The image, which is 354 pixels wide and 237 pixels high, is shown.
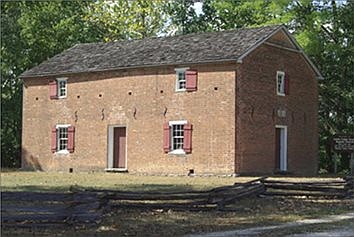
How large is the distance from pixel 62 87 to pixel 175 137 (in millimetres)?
7922

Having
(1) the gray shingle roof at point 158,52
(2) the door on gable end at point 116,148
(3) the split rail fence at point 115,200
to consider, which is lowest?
(3) the split rail fence at point 115,200

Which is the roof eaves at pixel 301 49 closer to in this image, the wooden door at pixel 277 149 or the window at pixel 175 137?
the wooden door at pixel 277 149

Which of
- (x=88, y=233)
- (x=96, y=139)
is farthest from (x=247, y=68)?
(x=88, y=233)

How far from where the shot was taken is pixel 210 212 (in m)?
16.4

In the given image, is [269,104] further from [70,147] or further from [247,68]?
[70,147]

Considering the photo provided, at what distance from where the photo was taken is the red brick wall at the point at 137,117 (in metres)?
30.9

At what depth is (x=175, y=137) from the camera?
32375mm

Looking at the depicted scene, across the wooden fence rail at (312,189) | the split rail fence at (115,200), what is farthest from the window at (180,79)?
the wooden fence rail at (312,189)

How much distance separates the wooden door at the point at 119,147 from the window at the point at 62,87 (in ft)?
13.3

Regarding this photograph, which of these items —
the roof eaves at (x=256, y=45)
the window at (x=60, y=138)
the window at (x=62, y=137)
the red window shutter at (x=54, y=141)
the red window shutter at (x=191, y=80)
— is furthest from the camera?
the red window shutter at (x=54, y=141)

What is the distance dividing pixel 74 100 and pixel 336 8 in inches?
619

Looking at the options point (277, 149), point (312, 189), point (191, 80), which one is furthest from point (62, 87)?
point (312, 189)

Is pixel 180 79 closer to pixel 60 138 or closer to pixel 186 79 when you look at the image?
pixel 186 79

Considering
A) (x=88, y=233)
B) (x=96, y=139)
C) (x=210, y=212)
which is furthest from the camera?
(x=96, y=139)
